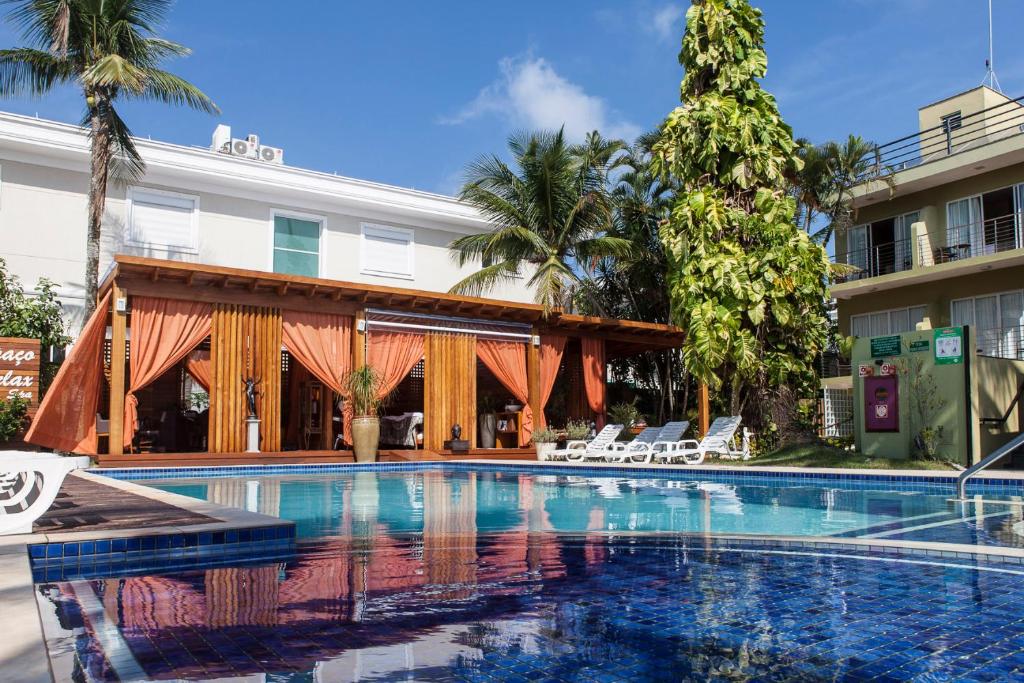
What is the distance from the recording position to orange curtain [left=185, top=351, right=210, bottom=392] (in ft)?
53.4

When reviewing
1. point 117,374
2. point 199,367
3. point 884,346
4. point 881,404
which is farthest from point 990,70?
point 117,374

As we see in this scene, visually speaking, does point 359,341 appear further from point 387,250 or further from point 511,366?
point 387,250

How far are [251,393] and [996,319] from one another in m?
16.5

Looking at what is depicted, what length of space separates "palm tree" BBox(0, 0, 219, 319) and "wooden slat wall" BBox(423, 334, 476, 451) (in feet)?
21.0


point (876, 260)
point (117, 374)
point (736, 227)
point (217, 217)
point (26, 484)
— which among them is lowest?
point (26, 484)

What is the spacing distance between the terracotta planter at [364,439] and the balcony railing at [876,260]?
13.5 meters

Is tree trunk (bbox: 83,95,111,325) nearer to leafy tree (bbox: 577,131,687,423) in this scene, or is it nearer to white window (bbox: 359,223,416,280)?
white window (bbox: 359,223,416,280)

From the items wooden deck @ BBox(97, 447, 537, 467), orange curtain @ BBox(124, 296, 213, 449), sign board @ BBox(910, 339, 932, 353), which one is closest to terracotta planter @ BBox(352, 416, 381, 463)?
wooden deck @ BBox(97, 447, 537, 467)

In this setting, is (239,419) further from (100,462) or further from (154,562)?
(154,562)

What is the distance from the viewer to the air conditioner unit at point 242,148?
71.3ft

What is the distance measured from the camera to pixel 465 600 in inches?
156

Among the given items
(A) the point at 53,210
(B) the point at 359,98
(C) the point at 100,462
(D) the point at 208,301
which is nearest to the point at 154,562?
(C) the point at 100,462

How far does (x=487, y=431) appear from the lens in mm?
18234

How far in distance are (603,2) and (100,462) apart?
642 inches
